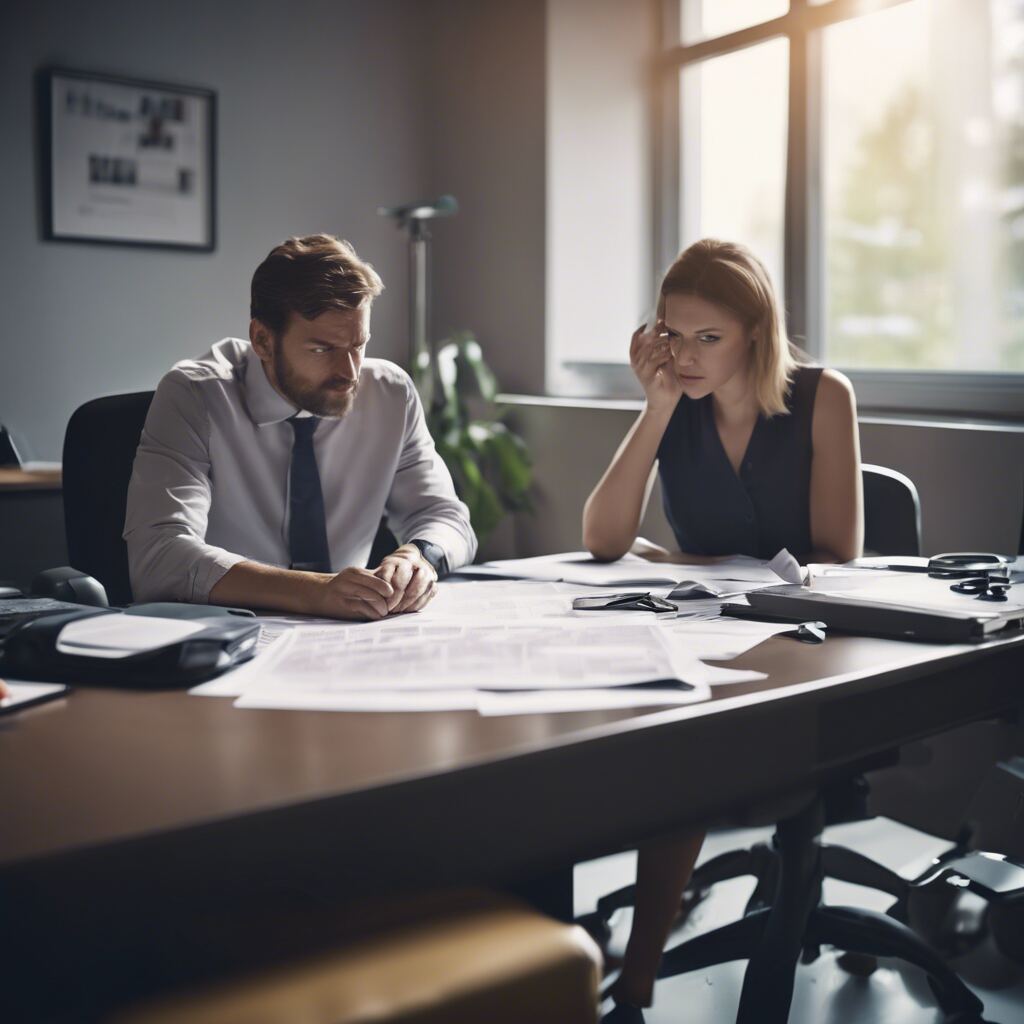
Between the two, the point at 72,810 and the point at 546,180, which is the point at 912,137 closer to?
A: the point at 546,180

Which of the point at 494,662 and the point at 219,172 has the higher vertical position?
the point at 219,172

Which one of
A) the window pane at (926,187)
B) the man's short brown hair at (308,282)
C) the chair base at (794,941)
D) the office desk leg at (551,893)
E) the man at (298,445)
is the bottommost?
the chair base at (794,941)

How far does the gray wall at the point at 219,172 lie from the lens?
11.6 ft

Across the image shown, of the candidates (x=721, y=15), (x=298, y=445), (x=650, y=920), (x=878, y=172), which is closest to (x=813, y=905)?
(x=650, y=920)

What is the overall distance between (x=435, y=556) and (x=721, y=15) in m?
2.66

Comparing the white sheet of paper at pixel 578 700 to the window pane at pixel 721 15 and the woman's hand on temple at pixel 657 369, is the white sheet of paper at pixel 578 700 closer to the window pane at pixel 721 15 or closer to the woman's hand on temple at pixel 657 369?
the woman's hand on temple at pixel 657 369

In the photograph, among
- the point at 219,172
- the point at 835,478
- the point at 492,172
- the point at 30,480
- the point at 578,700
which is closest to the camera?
the point at 578,700

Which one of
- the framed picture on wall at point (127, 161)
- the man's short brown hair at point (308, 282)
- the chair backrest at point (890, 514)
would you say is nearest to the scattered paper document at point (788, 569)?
the chair backrest at point (890, 514)

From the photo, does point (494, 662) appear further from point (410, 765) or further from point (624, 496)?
point (624, 496)

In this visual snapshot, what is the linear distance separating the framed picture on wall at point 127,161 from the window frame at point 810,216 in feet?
5.34

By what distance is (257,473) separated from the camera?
1839 mm

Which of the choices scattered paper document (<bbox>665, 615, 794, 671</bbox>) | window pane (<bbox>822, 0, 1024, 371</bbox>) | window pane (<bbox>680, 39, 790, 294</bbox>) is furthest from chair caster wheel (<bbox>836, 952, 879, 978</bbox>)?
window pane (<bbox>680, 39, 790, 294</bbox>)

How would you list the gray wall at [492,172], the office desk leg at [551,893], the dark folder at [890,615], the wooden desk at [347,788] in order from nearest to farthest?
the wooden desk at [347,788]
the office desk leg at [551,893]
the dark folder at [890,615]
the gray wall at [492,172]

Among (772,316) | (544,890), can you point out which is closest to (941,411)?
(772,316)
